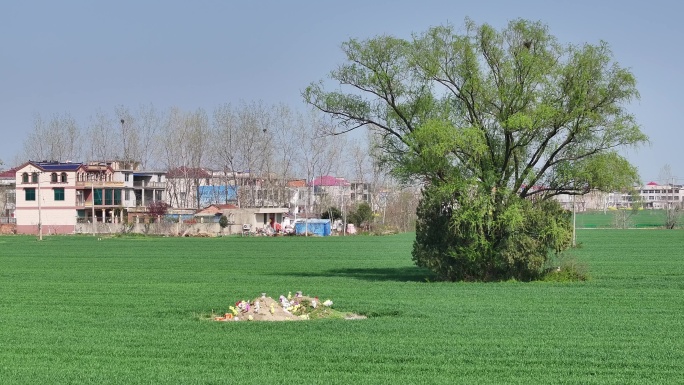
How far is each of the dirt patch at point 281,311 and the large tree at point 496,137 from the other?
11.5m

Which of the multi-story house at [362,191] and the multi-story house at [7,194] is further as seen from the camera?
the multi-story house at [7,194]

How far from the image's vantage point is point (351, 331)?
2166 cm

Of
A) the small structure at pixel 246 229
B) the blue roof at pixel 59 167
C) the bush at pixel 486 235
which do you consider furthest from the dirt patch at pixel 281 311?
the blue roof at pixel 59 167

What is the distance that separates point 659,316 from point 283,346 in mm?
10379

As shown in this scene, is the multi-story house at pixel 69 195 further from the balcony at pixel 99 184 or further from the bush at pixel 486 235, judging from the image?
the bush at pixel 486 235

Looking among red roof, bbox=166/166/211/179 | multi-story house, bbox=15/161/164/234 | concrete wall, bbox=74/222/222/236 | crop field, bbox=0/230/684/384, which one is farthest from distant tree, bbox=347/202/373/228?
crop field, bbox=0/230/684/384

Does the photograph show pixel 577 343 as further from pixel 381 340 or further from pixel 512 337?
pixel 381 340

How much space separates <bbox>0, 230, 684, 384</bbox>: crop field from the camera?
1636cm

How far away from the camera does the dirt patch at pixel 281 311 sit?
79.6ft

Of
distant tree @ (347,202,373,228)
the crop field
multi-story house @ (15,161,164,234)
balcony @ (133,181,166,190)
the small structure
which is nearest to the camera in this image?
the crop field

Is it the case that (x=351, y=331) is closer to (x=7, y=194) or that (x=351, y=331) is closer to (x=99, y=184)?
(x=99, y=184)

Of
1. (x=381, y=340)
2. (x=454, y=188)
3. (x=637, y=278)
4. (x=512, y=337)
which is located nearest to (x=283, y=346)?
(x=381, y=340)

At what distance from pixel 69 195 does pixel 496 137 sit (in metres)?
80.3

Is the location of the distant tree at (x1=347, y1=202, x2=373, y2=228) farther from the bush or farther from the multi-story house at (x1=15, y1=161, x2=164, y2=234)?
the bush
